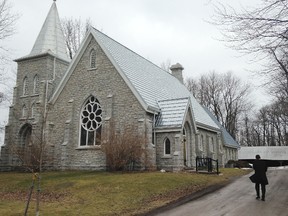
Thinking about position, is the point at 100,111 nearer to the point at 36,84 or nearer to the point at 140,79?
the point at 140,79

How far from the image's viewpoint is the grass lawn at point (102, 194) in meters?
11.3

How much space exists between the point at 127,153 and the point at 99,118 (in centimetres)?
490

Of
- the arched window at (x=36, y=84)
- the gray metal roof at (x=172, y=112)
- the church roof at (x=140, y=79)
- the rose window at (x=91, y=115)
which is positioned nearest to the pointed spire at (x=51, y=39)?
the arched window at (x=36, y=84)

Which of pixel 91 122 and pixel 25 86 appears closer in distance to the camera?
pixel 91 122

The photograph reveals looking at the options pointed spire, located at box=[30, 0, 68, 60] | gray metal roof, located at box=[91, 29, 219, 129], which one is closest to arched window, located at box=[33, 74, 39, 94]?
pointed spire, located at box=[30, 0, 68, 60]

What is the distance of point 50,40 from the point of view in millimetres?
Answer: 30844

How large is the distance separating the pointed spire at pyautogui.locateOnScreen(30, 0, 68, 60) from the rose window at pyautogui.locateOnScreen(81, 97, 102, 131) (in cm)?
860

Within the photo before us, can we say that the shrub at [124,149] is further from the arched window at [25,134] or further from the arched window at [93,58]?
the arched window at [25,134]

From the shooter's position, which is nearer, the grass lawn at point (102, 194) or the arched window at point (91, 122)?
the grass lawn at point (102, 194)

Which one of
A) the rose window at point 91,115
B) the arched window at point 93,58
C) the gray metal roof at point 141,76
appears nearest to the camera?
the gray metal roof at point 141,76

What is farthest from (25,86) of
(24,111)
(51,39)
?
(51,39)

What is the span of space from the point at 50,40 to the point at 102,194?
21149mm

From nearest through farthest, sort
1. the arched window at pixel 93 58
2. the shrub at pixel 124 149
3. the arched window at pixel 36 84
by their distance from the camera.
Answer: the shrub at pixel 124 149 < the arched window at pixel 93 58 < the arched window at pixel 36 84

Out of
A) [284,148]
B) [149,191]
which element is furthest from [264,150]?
[149,191]
